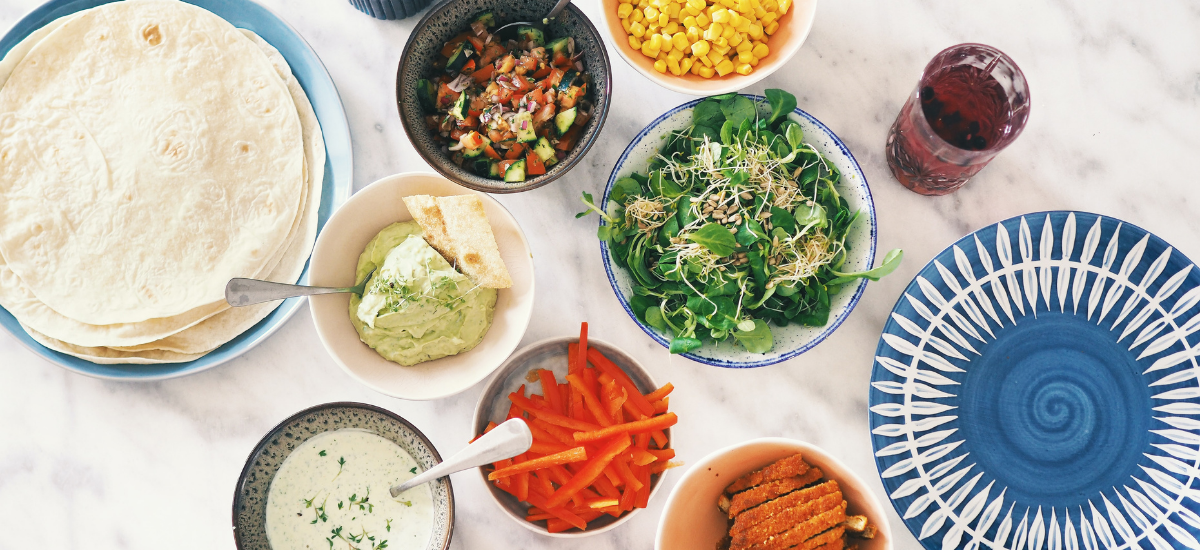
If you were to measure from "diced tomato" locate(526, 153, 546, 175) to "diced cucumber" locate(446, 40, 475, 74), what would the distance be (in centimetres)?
35

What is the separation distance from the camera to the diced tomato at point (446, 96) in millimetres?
2027

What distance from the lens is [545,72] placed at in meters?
2.03

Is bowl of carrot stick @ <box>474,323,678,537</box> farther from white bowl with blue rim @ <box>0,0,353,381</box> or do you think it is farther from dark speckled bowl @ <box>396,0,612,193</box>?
white bowl with blue rim @ <box>0,0,353,381</box>

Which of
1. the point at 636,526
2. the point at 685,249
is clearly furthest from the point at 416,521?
the point at 685,249

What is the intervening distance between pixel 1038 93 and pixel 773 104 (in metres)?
0.96

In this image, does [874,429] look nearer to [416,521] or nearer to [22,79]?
[416,521]

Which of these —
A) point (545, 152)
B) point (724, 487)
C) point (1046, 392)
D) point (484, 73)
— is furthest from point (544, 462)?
point (1046, 392)

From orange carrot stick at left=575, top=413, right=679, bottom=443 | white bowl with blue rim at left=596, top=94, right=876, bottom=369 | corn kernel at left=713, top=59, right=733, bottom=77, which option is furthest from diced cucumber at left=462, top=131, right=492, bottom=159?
orange carrot stick at left=575, top=413, right=679, bottom=443

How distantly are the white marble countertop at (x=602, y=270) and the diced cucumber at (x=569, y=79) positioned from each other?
0.84 feet

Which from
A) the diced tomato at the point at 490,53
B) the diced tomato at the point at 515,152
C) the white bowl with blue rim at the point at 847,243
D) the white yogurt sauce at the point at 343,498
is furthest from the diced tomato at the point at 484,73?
the white yogurt sauce at the point at 343,498

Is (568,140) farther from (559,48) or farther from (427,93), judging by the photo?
(427,93)

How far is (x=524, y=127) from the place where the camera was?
76.9 inches

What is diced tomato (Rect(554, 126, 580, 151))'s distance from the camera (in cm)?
202

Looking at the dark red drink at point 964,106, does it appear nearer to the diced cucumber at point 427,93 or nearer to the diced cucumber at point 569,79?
the diced cucumber at point 569,79
